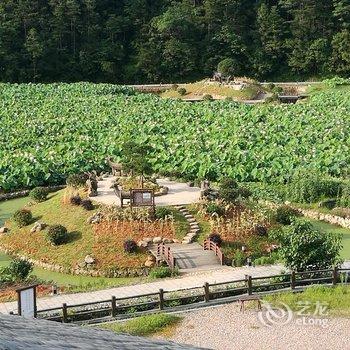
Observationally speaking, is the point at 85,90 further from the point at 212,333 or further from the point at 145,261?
the point at 212,333

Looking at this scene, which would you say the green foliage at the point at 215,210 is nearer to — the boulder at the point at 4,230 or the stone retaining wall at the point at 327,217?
the stone retaining wall at the point at 327,217

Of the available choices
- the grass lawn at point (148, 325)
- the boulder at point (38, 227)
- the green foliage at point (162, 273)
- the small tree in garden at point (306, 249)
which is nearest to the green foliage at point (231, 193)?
Result: the green foliage at point (162, 273)

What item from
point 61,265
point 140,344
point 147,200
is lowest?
point 61,265

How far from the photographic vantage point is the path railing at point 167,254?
21.8 metres

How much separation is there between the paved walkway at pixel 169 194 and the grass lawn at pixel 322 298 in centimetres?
878

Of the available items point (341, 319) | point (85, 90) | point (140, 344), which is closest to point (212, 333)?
point (341, 319)

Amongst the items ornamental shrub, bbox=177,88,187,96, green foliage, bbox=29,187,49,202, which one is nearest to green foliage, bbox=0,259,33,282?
green foliage, bbox=29,187,49,202

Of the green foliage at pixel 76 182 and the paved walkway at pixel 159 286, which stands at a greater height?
the green foliage at pixel 76 182

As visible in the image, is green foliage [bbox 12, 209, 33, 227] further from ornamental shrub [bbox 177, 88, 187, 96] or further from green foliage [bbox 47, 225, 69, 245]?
ornamental shrub [bbox 177, 88, 187, 96]

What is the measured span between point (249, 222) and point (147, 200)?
12.8ft

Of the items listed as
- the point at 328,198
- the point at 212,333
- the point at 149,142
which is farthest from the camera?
the point at 149,142

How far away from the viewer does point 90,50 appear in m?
77.5

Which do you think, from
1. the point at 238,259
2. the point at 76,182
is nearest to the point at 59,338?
the point at 238,259

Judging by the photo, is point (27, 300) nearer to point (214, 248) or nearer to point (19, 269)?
point (19, 269)
